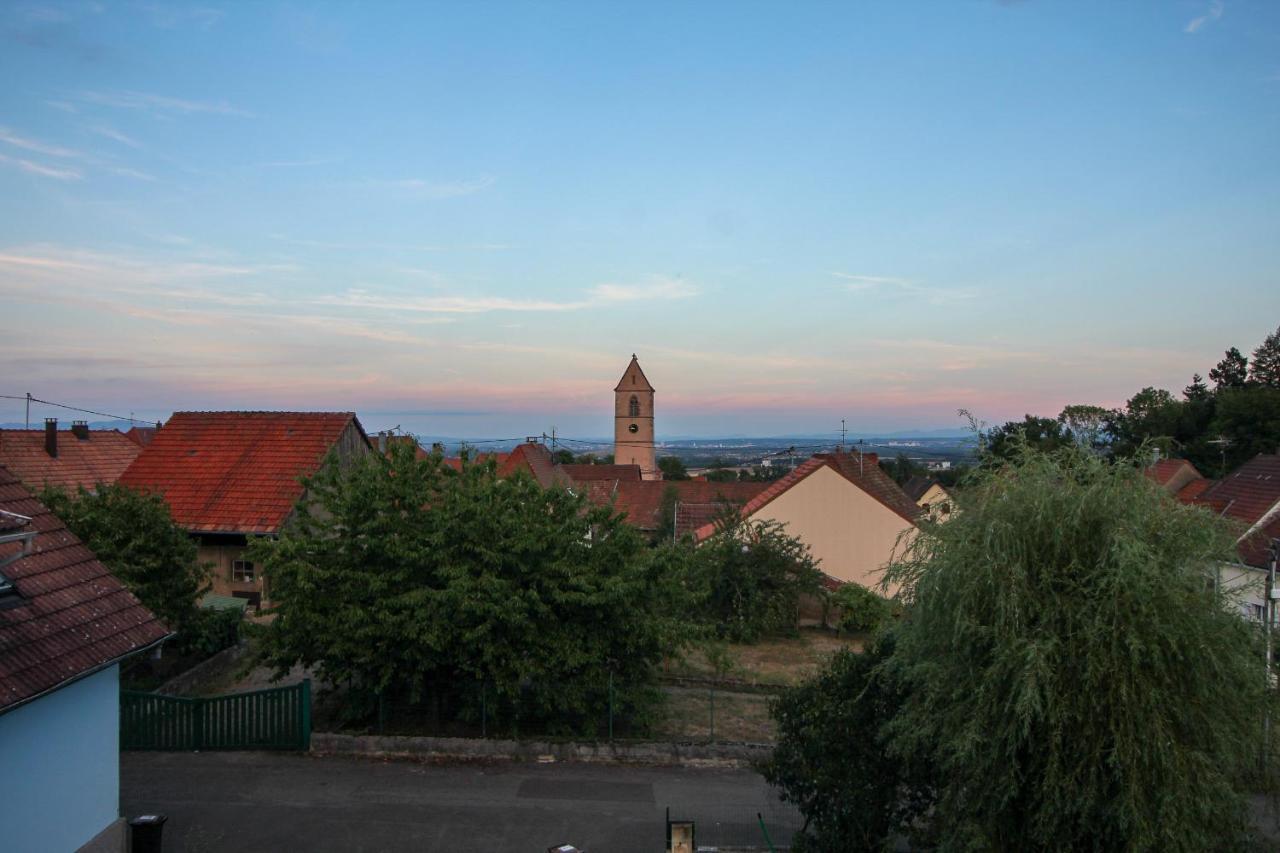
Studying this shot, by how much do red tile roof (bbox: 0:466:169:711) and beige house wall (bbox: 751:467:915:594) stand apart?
21719mm

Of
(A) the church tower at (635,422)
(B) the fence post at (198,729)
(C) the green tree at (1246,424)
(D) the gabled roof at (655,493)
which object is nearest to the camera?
(B) the fence post at (198,729)

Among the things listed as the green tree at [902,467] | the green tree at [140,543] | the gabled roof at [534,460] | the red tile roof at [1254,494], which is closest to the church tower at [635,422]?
the green tree at [902,467]

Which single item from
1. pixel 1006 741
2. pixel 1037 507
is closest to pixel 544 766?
pixel 1006 741

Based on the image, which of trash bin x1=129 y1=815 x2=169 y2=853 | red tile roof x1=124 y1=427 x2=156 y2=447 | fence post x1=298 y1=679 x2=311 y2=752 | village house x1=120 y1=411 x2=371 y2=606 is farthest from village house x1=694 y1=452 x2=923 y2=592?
red tile roof x1=124 y1=427 x2=156 y2=447

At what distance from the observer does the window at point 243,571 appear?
77.2ft

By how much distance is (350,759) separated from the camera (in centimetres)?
1312

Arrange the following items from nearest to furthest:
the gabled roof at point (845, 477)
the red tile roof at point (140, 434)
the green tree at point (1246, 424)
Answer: the gabled roof at point (845, 477) → the red tile roof at point (140, 434) → the green tree at point (1246, 424)

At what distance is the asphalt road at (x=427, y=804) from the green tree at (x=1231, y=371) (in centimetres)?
7971

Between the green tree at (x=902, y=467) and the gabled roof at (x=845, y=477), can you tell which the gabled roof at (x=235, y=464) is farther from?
the green tree at (x=902, y=467)

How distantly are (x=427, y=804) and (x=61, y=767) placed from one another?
471 centimetres

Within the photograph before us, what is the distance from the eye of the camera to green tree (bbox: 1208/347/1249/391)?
75.1 meters

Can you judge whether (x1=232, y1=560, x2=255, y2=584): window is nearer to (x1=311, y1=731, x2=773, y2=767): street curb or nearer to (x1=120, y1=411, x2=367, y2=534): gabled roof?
(x1=120, y1=411, x2=367, y2=534): gabled roof

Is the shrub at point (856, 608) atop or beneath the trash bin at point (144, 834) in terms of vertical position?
beneath

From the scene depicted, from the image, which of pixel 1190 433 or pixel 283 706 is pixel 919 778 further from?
pixel 1190 433
